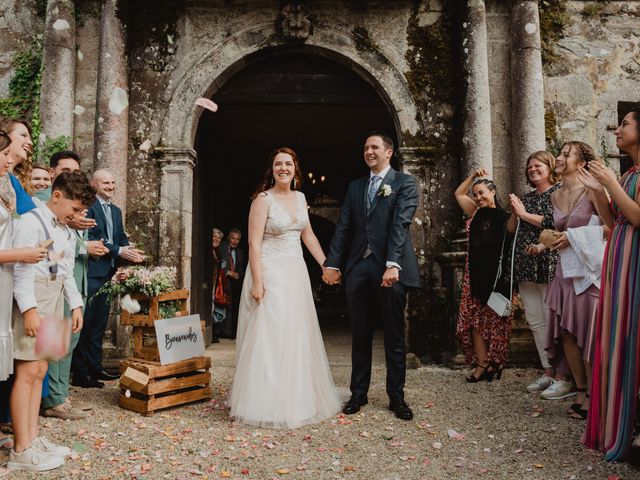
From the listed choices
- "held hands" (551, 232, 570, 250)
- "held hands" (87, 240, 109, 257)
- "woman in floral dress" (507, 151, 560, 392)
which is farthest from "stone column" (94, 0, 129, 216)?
"held hands" (551, 232, 570, 250)

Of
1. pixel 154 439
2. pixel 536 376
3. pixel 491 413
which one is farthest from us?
pixel 536 376

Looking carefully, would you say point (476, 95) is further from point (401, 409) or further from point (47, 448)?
point (47, 448)

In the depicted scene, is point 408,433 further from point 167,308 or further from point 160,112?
point 160,112

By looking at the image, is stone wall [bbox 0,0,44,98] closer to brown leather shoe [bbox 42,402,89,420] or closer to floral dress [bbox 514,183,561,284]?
brown leather shoe [bbox 42,402,89,420]

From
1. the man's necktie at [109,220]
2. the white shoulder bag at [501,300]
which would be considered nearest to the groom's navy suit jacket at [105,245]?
the man's necktie at [109,220]

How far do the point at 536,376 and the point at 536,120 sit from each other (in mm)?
2972

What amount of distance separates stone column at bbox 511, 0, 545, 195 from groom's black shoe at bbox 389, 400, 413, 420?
10.7 feet

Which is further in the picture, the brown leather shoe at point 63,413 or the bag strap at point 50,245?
the brown leather shoe at point 63,413

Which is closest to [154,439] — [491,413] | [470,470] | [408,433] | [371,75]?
[408,433]

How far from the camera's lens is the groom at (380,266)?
3846 millimetres

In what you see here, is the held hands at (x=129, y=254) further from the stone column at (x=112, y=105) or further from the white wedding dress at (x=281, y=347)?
the white wedding dress at (x=281, y=347)

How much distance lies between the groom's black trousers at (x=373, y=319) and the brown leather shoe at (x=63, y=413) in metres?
2.10

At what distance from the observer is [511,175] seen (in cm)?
612

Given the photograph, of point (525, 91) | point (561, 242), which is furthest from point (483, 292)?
point (525, 91)
